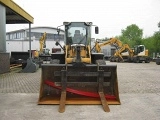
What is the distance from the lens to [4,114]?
6.71 m

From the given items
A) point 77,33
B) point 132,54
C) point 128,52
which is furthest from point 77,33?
point 128,52

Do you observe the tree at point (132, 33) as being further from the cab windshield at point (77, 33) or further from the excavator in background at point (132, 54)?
the cab windshield at point (77, 33)

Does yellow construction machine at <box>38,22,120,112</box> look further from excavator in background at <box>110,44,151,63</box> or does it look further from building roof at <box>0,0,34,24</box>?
excavator in background at <box>110,44,151,63</box>

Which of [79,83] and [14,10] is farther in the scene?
[14,10]

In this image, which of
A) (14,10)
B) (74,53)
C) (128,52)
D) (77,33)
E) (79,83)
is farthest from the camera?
(128,52)

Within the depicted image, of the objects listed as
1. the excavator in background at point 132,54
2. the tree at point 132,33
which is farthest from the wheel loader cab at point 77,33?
the tree at point 132,33

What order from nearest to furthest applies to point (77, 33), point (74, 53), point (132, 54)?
1. point (74, 53)
2. point (77, 33)
3. point (132, 54)

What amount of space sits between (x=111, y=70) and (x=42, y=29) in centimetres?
5365

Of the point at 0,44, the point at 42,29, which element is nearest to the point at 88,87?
the point at 0,44

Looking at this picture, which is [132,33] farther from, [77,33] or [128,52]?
[77,33]

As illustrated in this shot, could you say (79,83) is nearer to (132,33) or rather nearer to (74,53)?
(74,53)

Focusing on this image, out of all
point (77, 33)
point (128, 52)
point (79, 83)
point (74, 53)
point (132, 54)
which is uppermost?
point (77, 33)

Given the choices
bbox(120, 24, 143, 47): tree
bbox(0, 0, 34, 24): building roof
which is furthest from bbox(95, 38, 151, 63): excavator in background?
bbox(120, 24, 143, 47): tree

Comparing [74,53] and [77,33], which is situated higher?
[77,33]
